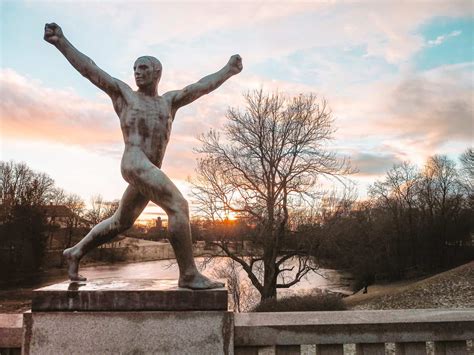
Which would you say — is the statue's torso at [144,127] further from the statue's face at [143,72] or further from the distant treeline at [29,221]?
the distant treeline at [29,221]

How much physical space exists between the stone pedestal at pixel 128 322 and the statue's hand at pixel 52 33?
223 centimetres

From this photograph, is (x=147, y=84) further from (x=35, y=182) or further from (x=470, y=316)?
(x=35, y=182)

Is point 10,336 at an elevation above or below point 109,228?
below

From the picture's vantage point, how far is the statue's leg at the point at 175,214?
353 centimetres

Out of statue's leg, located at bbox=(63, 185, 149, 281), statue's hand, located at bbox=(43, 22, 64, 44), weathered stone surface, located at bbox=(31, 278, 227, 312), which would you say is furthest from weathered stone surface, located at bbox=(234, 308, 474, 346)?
statue's hand, located at bbox=(43, 22, 64, 44)

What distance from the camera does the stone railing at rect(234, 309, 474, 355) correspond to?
3.40 meters

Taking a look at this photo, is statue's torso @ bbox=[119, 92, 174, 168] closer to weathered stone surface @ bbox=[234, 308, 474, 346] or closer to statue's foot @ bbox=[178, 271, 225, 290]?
statue's foot @ bbox=[178, 271, 225, 290]

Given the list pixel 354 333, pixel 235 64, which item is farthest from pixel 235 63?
pixel 354 333

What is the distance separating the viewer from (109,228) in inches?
152

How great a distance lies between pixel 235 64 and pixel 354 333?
286 centimetres

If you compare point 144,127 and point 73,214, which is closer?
point 144,127

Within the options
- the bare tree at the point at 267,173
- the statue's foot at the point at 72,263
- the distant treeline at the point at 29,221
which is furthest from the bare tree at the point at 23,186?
the statue's foot at the point at 72,263

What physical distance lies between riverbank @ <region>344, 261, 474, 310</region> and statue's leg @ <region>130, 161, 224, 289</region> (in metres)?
19.3

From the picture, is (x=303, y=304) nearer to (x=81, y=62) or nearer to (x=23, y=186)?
(x=81, y=62)
